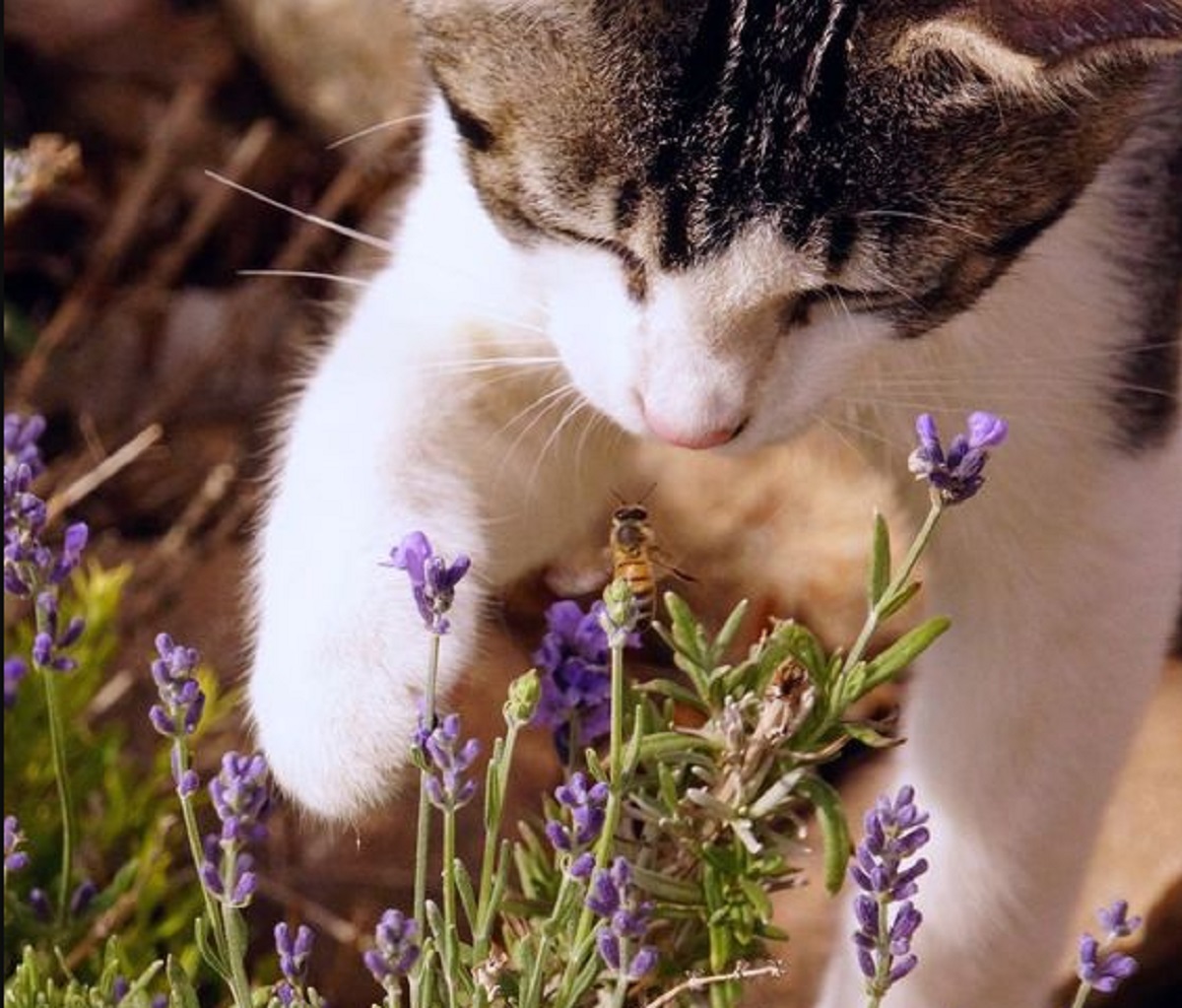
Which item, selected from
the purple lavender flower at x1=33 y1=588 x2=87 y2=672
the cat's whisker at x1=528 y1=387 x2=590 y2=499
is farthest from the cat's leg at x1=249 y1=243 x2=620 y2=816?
the purple lavender flower at x1=33 y1=588 x2=87 y2=672

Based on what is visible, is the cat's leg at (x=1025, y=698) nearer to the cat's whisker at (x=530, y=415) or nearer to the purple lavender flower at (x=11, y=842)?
the cat's whisker at (x=530, y=415)

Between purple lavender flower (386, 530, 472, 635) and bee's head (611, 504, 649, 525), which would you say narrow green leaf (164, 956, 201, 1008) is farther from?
bee's head (611, 504, 649, 525)

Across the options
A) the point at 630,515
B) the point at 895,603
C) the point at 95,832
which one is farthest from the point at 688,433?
the point at 95,832

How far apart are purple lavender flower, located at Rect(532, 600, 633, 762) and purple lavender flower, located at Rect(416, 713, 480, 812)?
0.35 ft

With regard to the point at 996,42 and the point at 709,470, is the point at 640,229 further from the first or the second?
the point at 709,470

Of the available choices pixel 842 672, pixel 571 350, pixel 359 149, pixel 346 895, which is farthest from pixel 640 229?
pixel 359 149

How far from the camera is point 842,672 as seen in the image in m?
0.81

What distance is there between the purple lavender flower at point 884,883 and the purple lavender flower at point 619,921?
0.26 feet

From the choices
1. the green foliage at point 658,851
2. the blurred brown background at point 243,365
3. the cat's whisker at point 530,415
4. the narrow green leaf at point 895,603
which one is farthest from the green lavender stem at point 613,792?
the cat's whisker at point 530,415

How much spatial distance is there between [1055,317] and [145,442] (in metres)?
0.59

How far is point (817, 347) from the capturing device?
3.06ft

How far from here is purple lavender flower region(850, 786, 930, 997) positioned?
2.35ft

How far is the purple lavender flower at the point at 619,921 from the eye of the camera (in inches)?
28.4

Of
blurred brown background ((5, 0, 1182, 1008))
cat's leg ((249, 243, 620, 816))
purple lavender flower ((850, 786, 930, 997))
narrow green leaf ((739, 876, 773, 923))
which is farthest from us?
blurred brown background ((5, 0, 1182, 1008))
